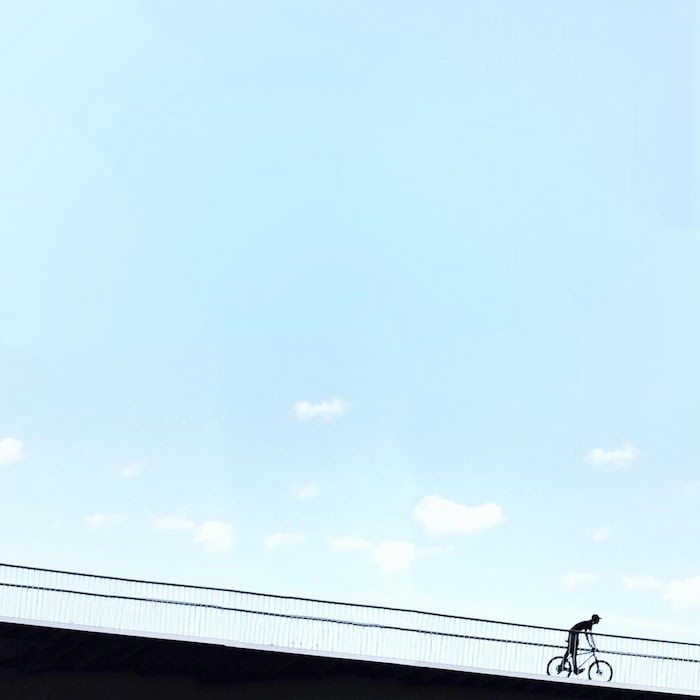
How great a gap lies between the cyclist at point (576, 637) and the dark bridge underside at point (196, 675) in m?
1.74

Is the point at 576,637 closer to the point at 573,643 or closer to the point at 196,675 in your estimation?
the point at 573,643

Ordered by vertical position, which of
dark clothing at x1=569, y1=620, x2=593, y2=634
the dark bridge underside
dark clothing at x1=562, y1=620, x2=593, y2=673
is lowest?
the dark bridge underside

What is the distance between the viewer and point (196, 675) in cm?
2820

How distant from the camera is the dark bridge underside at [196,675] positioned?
27594 millimetres

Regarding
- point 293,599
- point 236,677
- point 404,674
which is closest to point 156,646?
point 236,677

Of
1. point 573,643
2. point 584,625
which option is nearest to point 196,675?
point 573,643

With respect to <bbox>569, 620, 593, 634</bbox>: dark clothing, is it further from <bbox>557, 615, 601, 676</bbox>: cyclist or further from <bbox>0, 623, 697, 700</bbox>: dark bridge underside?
<bbox>0, 623, 697, 700</bbox>: dark bridge underside

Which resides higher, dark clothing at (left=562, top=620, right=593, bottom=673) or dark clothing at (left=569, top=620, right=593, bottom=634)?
dark clothing at (left=569, top=620, right=593, bottom=634)

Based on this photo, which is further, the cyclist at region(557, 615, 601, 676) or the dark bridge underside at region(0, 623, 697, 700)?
the cyclist at region(557, 615, 601, 676)

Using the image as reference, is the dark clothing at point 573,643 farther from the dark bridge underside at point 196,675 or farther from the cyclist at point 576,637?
the dark bridge underside at point 196,675

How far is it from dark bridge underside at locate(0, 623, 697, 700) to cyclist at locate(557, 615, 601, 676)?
174 centimetres

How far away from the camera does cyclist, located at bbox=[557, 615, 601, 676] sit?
31.0 m

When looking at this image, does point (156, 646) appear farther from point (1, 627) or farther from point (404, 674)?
point (404, 674)

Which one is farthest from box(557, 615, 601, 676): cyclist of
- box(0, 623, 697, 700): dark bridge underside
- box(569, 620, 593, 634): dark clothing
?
box(0, 623, 697, 700): dark bridge underside
